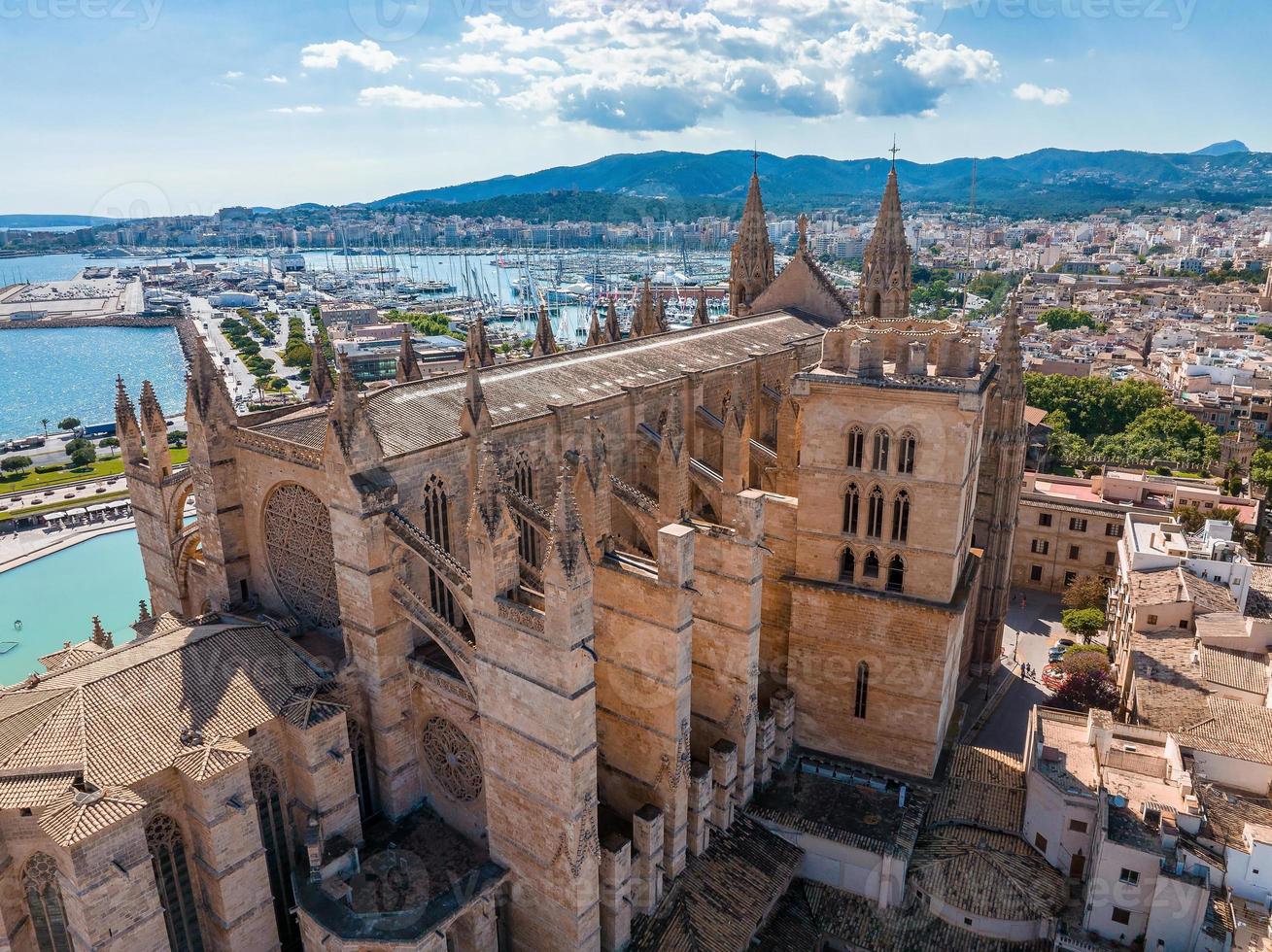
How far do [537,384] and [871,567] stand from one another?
12548 mm

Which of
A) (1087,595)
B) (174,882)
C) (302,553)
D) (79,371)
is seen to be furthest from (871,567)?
(79,371)

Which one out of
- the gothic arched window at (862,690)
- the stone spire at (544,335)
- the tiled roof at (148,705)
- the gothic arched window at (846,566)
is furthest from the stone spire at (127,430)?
the gothic arched window at (862,690)

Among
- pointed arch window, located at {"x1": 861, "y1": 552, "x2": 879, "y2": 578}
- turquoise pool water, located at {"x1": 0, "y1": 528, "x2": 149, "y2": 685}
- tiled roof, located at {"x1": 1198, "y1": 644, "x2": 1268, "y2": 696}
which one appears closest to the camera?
pointed arch window, located at {"x1": 861, "y1": 552, "x2": 879, "y2": 578}

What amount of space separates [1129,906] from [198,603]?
30.2 m

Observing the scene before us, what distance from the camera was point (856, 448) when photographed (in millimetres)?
25969

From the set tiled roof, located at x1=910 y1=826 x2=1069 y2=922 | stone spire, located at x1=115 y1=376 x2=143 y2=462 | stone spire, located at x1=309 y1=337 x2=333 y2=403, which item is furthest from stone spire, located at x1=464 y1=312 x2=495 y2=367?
tiled roof, located at x1=910 y1=826 x2=1069 y2=922

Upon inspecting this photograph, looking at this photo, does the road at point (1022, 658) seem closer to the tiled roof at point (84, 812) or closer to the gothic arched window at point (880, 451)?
the gothic arched window at point (880, 451)

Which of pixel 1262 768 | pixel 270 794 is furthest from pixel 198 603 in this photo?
pixel 1262 768

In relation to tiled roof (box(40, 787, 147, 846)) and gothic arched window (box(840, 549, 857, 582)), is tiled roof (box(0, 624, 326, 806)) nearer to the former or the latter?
tiled roof (box(40, 787, 147, 846))

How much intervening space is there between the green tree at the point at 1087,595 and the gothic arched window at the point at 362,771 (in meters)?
36.2

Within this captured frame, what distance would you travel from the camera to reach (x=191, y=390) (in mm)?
24359

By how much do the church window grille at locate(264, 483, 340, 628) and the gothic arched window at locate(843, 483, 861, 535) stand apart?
15894 millimetres

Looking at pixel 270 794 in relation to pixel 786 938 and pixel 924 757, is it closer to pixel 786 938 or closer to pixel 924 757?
pixel 786 938

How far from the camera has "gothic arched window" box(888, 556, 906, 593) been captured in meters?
26.2
